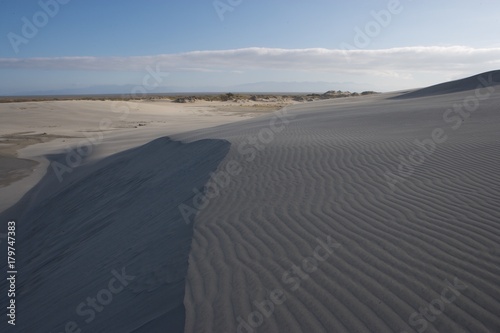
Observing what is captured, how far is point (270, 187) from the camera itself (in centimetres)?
634

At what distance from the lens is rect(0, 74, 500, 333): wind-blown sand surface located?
311 cm

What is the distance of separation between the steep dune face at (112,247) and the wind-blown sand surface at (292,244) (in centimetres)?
3

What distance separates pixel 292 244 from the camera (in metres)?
4.21

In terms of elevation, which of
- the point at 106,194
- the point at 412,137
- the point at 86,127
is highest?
the point at 412,137

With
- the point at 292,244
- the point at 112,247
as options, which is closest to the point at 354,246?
the point at 292,244

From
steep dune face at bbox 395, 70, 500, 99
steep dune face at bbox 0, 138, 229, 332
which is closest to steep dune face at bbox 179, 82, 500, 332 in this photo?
steep dune face at bbox 0, 138, 229, 332

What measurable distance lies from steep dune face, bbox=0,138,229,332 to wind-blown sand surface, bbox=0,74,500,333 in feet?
0.09

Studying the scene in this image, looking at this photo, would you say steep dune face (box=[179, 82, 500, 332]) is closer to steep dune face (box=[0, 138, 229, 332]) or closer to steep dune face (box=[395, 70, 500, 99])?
steep dune face (box=[0, 138, 229, 332])

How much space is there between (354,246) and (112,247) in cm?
327

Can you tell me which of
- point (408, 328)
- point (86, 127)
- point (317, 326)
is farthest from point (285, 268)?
point (86, 127)

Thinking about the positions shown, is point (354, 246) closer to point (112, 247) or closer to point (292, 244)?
point (292, 244)

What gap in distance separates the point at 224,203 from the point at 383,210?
6.94 feet

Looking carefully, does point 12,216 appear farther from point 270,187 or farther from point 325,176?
point 325,176

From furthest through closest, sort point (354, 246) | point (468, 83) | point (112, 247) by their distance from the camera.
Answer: point (468, 83) → point (112, 247) → point (354, 246)
